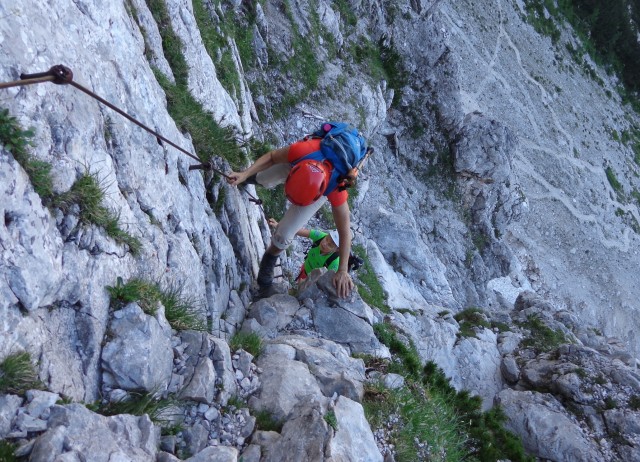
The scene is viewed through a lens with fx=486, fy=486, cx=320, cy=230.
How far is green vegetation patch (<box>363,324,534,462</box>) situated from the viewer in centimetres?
608

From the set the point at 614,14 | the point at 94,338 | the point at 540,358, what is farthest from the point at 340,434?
the point at 614,14

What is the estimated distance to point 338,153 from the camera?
690 cm

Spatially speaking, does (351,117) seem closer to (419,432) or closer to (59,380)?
(419,432)

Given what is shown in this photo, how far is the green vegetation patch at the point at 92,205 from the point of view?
470 centimetres

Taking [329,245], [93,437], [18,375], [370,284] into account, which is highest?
[329,245]

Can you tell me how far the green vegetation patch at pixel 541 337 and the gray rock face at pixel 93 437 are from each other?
48.5 ft

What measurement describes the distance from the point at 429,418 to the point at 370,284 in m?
8.59

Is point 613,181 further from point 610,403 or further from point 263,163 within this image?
point 263,163

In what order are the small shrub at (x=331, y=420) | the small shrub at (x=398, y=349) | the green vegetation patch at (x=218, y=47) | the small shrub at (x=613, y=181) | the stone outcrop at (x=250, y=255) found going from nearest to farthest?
1. the stone outcrop at (x=250, y=255)
2. the small shrub at (x=331, y=420)
3. the small shrub at (x=398, y=349)
4. the green vegetation patch at (x=218, y=47)
5. the small shrub at (x=613, y=181)

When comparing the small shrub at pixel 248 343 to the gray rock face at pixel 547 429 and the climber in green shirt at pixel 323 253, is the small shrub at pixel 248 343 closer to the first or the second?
the climber in green shirt at pixel 323 253

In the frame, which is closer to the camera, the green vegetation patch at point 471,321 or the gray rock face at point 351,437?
the gray rock face at point 351,437

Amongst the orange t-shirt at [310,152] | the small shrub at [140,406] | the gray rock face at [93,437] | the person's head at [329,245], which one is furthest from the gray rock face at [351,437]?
the person's head at [329,245]

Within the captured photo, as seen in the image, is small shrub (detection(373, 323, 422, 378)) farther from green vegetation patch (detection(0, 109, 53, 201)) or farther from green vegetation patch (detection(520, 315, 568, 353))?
green vegetation patch (detection(520, 315, 568, 353))

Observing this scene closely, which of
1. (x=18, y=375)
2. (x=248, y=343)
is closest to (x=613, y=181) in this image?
(x=248, y=343)
